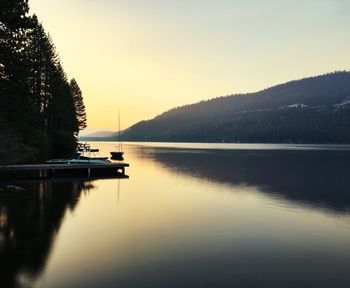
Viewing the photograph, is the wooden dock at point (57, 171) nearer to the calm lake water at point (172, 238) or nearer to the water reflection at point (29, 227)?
the calm lake water at point (172, 238)

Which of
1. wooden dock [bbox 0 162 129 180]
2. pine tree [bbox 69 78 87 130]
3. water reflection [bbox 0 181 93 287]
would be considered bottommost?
water reflection [bbox 0 181 93 287]

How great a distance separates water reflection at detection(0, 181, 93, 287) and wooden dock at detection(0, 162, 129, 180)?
16.9 feet

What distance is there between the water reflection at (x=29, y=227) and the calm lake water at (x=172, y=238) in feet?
0.16

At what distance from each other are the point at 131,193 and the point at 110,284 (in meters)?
24.1

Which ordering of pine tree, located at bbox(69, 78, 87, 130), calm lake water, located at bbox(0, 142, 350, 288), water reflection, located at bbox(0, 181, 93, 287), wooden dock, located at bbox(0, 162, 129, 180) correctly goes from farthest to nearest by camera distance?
pine tree, located at bbox(69, 78, 87, 130) < wooden dock, located at bbox(0, 162, 129, 180) < calm lake water, located at bbox(0, 142, 350, 288) < water reflection, located at bbox(0, 181, 93, 287)

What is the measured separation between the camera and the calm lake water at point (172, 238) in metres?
13.5

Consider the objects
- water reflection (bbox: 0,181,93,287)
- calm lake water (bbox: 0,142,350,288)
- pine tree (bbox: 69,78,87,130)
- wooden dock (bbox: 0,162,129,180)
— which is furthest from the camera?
pine tree (bbox: 69,78,87,130)

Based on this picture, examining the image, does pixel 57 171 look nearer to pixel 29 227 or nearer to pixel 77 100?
pixel 29 227

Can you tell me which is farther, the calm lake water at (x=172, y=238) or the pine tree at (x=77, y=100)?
the pine tree at (x=77, y=100)

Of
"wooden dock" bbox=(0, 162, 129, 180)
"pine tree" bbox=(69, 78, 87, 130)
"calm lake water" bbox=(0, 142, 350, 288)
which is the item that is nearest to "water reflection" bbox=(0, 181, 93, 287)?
"calm lake water" bbox=(0, 142, 350, 288)

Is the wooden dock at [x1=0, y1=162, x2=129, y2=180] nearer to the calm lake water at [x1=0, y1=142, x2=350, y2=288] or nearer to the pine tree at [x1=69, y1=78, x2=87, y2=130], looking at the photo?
the calm lake water at [x1=0, y1=142, x2=350, y2=288]

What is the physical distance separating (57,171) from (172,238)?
3207cm

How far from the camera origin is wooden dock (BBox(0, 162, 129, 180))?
40.9 metres

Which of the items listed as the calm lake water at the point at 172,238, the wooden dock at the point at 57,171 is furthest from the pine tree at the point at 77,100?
the calm lake water at the point at 172,238
